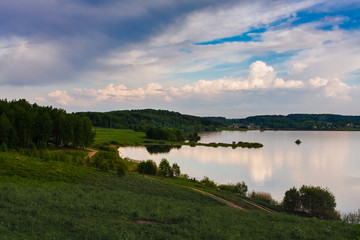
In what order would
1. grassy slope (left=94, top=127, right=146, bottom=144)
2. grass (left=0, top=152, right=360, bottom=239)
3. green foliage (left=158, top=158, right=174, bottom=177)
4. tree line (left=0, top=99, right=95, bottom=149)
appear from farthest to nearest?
grassy slope (left=94, top=127, right=146, bottom=144) < tree line (left=0, top=99, right=95, bottom=149) < green foliage (left=158, top=158, right=174, bottom=177) < grass (left=0, top=152, right=360, bottom=239)

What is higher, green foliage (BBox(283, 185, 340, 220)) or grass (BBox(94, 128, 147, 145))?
grass (BBox(94, 128, 147, 145))

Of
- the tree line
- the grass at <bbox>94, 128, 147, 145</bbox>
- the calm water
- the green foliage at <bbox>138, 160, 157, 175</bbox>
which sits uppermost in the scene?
the tree line

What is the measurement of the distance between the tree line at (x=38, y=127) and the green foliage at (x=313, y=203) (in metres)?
47.9

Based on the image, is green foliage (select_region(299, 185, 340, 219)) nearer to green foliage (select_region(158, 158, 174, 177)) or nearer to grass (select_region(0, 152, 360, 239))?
grass (select_region(0, 152, 360, 239))

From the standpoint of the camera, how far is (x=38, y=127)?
5691cm

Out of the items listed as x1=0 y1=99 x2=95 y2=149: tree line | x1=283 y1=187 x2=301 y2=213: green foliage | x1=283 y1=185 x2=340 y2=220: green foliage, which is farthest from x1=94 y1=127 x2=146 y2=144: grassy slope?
x1=283 y1=185 x2=340 y2=220: green foliage

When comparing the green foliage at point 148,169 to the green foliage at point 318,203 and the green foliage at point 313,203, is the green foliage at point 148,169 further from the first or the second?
the green foliage at point 318,203

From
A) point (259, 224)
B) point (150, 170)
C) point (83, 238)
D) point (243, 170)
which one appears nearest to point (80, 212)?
point (83, 238)

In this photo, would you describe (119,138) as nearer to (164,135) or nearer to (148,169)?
(164,135)

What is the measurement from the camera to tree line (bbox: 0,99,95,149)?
5150 cm

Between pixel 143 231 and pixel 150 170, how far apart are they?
1323 inches

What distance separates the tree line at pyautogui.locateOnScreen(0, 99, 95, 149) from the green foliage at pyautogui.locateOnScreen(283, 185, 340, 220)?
4792 centimetres

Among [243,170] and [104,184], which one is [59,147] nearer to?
[104,184]

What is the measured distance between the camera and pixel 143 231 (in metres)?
13.4
